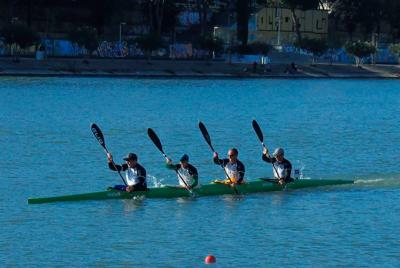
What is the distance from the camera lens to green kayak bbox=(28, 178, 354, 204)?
34.4 m

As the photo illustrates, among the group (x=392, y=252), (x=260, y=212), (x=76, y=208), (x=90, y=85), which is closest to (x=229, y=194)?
(x=260, y=212)

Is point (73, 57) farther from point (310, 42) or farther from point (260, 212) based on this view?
point (260, 212)

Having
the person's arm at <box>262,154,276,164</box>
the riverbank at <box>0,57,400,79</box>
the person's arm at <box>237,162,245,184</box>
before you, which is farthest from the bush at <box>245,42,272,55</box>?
the person's arm at <box>237,162,245,184</box>

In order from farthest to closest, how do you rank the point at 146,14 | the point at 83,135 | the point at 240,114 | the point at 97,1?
the point at 146,14 → the point at 97,1 → the point at 240,114 → the point at 83,135

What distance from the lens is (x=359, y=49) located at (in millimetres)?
131000

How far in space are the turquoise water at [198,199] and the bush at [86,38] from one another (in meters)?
21.8

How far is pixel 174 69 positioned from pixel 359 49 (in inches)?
1009

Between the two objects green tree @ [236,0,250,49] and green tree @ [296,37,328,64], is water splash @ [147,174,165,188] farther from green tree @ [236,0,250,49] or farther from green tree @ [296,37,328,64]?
green tree @ [296,37,328,64]

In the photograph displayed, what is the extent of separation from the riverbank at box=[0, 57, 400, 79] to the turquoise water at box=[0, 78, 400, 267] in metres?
15.7

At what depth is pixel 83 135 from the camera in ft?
196

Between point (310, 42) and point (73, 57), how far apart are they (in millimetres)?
29761

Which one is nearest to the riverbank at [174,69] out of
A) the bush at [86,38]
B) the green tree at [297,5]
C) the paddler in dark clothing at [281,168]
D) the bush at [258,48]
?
the bush at [86,38]

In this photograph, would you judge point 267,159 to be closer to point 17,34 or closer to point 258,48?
point 17,34

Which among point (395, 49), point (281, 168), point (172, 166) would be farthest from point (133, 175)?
point (395, 49)
